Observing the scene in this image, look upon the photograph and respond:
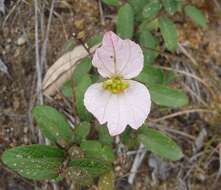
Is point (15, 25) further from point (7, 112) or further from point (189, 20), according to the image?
point (189, 20)

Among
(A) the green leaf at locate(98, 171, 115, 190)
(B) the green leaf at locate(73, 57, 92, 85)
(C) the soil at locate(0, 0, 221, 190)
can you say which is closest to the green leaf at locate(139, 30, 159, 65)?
(C) the soil at locate(0, 0, 221, 190)

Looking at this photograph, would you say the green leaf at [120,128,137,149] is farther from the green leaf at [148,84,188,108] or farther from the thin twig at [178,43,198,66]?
the thin twig at [178,43,198,66]

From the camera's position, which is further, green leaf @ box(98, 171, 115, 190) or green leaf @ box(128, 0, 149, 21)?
green leaf @ box(128, 0, 149, 21)

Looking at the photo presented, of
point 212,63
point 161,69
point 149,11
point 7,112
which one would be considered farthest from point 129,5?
point 7,112

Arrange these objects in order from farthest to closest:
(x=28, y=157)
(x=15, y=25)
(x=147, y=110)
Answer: (x=15, y=25), (x=28, y=157), (x=147, y=110)

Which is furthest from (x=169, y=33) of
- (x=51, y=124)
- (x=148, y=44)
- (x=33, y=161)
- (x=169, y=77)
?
(x=33, y=161)

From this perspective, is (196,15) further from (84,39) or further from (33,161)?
(33,161)

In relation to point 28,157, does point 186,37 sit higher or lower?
higher
